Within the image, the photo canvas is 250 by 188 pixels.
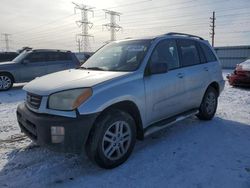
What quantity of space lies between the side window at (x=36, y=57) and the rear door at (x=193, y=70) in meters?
8.10

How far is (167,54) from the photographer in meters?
4.80

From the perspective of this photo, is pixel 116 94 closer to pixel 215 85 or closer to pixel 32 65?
pixel 215 85

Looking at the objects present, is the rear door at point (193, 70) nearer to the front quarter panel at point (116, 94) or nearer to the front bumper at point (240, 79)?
the front quarter panel at point (116, 94)

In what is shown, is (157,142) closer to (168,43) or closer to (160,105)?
(160,105)

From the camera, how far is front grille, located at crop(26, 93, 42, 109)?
11.7 feet

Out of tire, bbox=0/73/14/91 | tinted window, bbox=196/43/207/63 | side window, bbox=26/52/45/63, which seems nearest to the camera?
tinted window, bbox=196/43/207/63

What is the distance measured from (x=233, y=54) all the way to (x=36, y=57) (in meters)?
21.5

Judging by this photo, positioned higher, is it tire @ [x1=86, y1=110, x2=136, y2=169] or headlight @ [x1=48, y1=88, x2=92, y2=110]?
headlight @ [x1=48, y1=88, x2=92, y2=110]

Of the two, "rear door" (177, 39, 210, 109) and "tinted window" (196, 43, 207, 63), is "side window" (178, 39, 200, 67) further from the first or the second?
"tinted window" (196, 43, 207, 63)

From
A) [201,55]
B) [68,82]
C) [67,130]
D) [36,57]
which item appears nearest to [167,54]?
[201,55]

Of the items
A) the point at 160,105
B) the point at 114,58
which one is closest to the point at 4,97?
the point at 114,58

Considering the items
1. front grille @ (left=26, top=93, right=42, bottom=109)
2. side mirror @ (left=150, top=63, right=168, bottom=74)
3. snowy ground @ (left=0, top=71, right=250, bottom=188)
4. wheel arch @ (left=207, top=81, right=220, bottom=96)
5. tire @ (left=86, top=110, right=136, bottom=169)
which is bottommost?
snowy ground @ (left=0, top=71, right=250, bottom=188)

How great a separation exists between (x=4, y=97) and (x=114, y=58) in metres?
6.27

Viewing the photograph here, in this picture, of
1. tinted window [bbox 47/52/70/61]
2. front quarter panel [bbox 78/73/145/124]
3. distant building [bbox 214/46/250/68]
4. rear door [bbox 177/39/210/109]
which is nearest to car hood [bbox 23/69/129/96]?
front quarter panel [bbox 78/73/145/124]
